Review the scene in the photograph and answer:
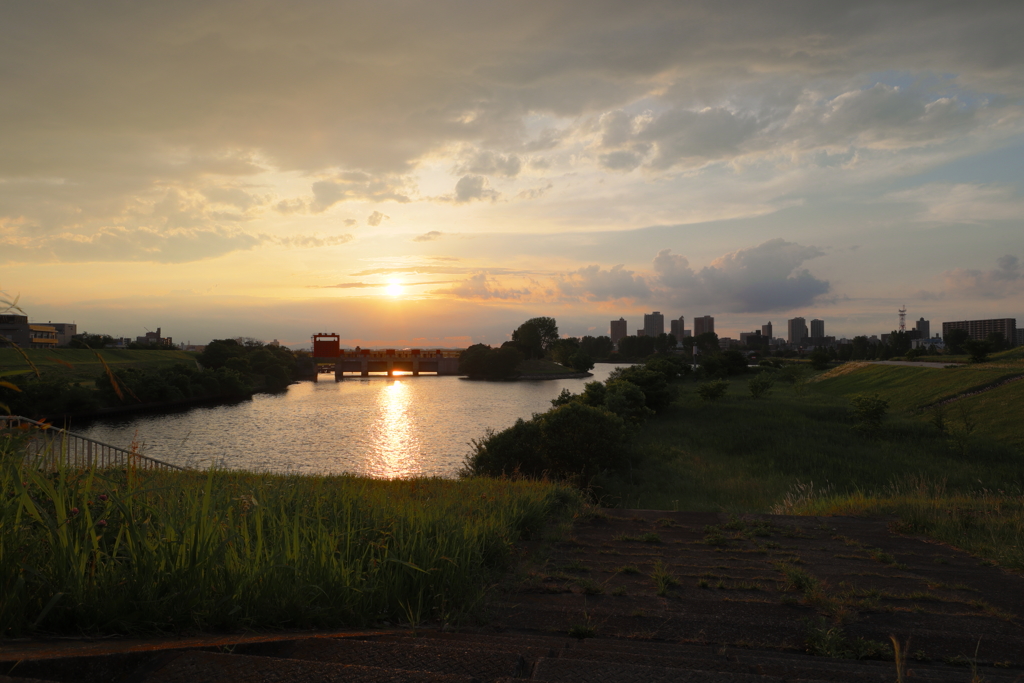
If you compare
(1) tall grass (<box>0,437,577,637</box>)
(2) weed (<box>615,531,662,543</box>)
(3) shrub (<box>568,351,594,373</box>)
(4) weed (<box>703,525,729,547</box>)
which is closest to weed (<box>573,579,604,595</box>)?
(1) tall grass (<box>0,437,577,637</box>)

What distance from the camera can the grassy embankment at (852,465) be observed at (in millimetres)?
8234

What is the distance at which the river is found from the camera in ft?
106

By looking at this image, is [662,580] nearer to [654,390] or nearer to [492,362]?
[654,390]

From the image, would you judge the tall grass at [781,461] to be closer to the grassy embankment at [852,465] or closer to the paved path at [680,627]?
the grassy embankment at [852,465]

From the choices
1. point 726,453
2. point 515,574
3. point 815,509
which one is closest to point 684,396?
point 726,453

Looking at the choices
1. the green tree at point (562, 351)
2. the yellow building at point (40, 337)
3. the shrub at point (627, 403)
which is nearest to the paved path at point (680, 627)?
the yellow building at point (40, 337)

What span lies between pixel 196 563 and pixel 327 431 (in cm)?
4498

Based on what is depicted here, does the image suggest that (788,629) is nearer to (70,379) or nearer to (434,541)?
(434,541)

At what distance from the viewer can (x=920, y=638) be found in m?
4.11

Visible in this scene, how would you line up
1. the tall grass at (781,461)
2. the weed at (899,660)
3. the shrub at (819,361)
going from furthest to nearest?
1. the shrub at (819,361)
2. the tall grass at (781,461)
3. the weed at (899,660)

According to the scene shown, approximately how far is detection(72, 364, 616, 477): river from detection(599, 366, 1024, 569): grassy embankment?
34.9 feet

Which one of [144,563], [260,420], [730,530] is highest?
[144,563]

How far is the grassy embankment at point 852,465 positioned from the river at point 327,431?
34.9 feet

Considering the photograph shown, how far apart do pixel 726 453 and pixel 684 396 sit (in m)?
21.3
